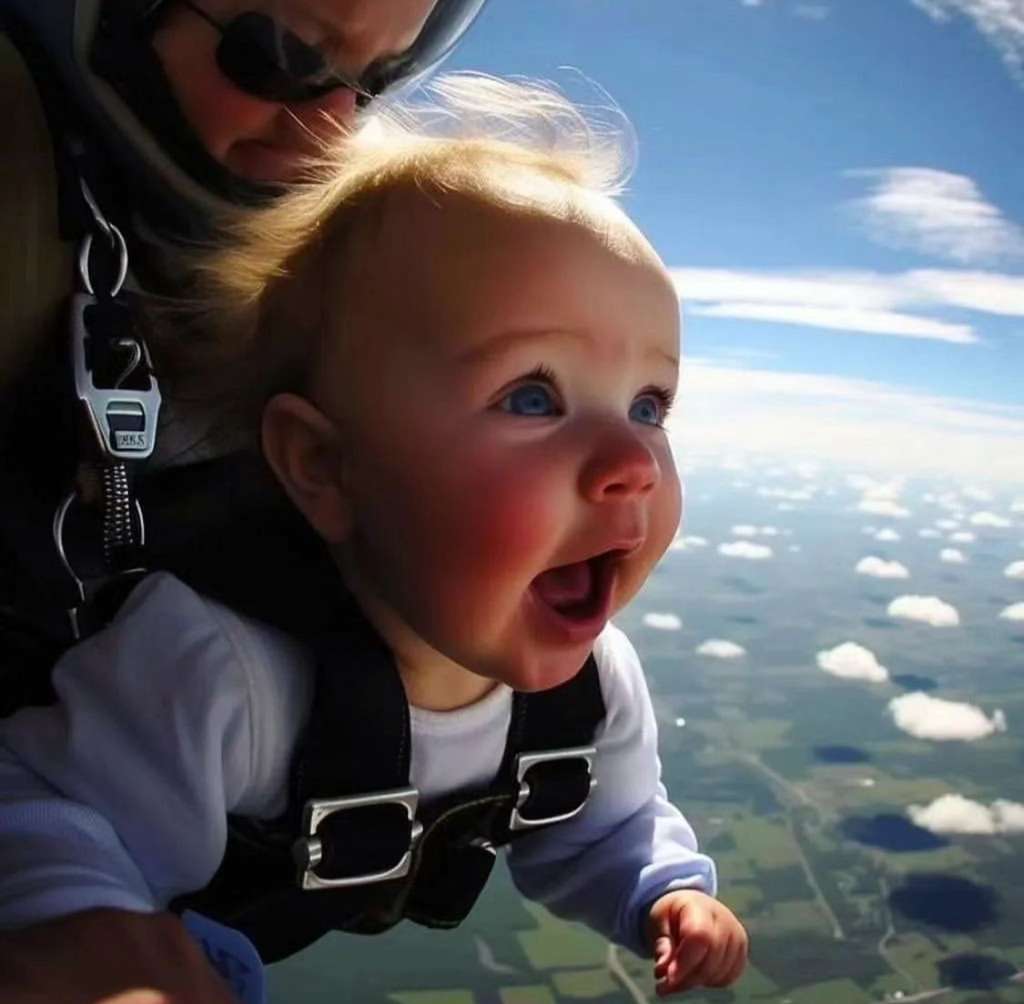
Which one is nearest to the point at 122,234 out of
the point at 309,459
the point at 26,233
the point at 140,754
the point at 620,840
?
the point at 26,233

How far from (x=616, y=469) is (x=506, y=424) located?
56 mm

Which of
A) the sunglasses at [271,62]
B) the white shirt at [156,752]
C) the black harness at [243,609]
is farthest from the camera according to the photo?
the sunglasses at [271,62]

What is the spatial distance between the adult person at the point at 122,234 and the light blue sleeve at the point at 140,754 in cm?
5

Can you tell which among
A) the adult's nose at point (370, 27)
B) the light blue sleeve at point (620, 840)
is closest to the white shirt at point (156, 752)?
the light blue sleeve at point (620, 840)

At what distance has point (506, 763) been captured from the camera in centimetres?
66

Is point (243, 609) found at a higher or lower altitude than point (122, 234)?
lower

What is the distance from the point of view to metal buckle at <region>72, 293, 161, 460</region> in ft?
1.93

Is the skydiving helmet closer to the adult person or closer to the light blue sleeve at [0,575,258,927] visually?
the adult person

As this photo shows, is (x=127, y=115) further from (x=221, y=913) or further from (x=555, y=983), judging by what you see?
(x=555, y=983)

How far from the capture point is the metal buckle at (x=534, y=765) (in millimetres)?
659

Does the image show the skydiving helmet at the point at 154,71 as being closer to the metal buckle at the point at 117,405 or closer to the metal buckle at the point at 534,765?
the metal buckle at the point at 117,405

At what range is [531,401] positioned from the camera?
53 centimetres

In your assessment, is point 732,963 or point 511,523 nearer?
point 511,523

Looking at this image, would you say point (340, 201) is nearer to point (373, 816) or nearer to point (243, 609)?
point (243, 609)
